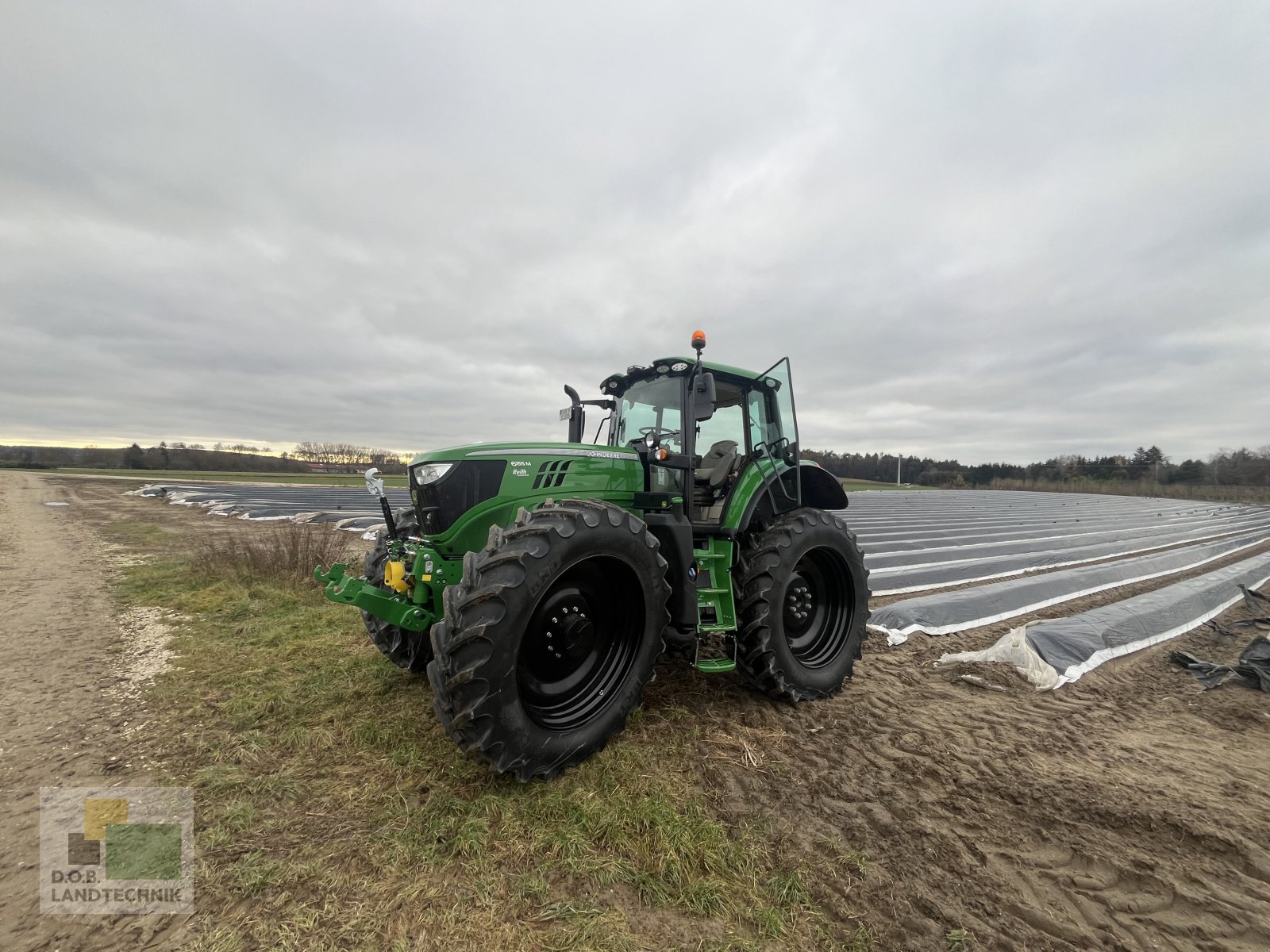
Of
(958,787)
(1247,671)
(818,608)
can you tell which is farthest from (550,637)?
(1247,671)

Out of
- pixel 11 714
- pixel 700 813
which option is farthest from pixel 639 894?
pixel 11 714

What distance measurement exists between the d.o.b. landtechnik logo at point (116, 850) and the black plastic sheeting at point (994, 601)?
5584mm

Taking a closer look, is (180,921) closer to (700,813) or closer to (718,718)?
(700,813)

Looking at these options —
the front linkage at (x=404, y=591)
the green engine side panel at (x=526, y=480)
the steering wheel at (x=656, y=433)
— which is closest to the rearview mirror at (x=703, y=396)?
the steering wheel at (x=656, y=433)

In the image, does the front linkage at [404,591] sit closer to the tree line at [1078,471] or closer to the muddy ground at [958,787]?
the muddy ground at [958,787]

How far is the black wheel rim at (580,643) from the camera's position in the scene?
300cm

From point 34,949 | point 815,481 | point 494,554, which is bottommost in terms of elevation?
point 34,949

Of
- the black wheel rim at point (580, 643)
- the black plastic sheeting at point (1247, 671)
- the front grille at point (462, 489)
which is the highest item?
the front grille at point (462, 489)

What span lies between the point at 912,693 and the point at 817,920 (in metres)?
2.72

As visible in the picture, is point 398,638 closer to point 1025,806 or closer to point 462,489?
point 462,489

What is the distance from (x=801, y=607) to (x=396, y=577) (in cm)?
301

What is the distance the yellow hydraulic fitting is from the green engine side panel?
258mm

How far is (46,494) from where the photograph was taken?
27.7 metres

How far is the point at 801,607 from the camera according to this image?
4395 mm
